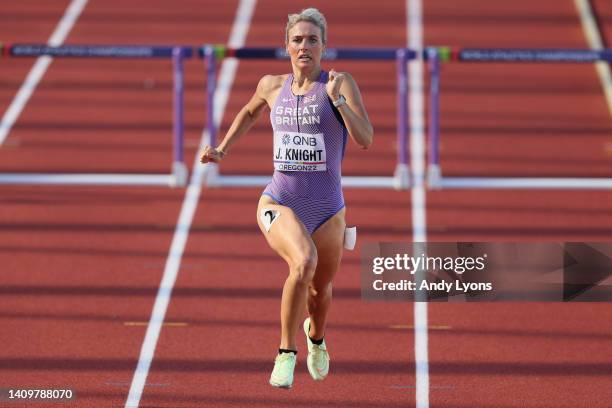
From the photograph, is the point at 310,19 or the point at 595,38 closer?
the point at 310,19

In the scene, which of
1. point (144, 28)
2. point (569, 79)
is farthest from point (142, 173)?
point (569, 79)

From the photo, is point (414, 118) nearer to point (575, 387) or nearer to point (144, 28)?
point (144, 28)

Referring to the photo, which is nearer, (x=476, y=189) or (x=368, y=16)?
(x=476, y=189)

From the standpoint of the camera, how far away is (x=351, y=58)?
10594 mm

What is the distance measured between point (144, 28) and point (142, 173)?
363cm

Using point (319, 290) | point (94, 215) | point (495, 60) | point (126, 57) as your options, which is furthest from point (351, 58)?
point (319, 290)

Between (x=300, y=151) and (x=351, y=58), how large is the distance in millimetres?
4437

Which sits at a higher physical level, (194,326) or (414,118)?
(414,118)

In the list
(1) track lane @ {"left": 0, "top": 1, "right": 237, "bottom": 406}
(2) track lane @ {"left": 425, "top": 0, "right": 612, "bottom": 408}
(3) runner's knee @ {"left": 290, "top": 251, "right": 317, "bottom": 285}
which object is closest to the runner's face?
(3) runner's knee @ {"left": 290, "top": 251, "right": 317, "bottom": 285}

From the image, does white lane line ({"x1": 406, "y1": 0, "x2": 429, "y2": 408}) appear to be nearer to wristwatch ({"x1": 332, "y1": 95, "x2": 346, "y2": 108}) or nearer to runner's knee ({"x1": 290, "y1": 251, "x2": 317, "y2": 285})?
runner's knee ({"x1": 290, "y1": 251, "x2": 317, "y2": 285})

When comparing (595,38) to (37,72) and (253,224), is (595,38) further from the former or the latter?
(37,72)

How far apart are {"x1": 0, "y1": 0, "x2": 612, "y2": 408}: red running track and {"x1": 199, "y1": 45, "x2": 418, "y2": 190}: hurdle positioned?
0.59ft

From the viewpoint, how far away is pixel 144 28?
14281 millimetres

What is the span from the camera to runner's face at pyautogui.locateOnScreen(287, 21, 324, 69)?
6.05 meters
